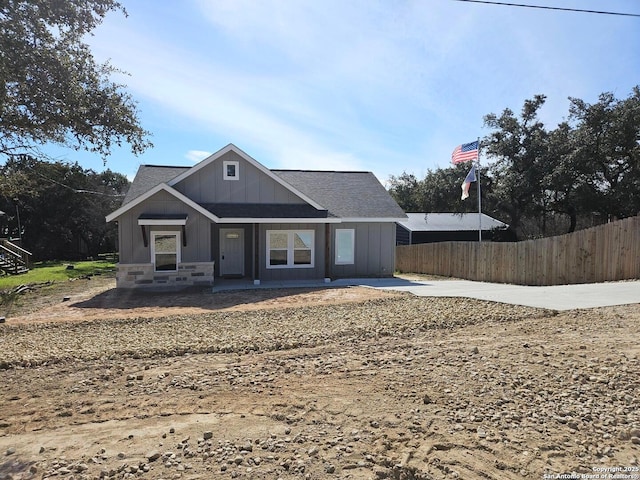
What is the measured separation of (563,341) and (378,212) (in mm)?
12233

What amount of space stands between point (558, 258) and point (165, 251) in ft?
45.2

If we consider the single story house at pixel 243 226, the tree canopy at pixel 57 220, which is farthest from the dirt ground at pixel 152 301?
the tree canopy at pixel 57 220

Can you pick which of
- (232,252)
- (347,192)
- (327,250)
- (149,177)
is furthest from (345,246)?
(149,177)

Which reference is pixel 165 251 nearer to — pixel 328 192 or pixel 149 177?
pixel 149 177

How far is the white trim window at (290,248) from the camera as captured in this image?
17.0 meters

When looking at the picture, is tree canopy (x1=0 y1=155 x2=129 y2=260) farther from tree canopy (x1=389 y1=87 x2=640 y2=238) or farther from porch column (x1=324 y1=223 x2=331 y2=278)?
tree canopy (x1=389 y1=87 x2=640 y2=238)

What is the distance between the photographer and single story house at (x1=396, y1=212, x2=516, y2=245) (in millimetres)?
29672

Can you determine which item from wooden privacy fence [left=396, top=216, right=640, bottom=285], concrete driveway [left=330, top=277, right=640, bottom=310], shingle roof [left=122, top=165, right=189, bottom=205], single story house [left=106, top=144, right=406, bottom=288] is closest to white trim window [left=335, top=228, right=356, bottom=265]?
single story house [left=106, top=144, right=406, bottom=288]

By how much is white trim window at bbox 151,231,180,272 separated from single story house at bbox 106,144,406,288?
33mm

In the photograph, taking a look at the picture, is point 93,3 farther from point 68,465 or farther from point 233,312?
point 233,312

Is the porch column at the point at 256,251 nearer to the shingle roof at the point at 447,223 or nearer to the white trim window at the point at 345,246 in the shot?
the white trim window at the point at 345,246

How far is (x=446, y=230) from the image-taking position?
2969 cm

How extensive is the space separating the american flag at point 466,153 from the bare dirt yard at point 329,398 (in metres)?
12.5

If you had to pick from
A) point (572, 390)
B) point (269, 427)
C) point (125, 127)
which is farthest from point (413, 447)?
point (125, 127)
